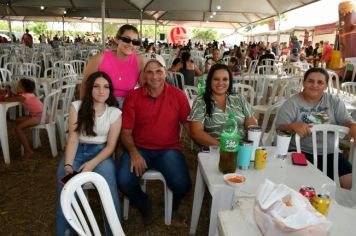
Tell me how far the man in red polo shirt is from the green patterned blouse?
0.59 feet

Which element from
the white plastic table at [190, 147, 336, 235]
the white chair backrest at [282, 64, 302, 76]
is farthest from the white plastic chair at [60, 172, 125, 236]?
the white chair backrest at [282, 64, 302, 76]

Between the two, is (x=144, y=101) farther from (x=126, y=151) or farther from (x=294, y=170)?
(x=294, y=170)

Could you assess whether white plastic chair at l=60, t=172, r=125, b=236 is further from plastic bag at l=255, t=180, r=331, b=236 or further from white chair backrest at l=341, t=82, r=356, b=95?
white chair backrest at l=341, t=82, r=356, b=95

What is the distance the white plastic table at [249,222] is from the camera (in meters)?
1.15

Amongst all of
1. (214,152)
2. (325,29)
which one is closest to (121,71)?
(214,152)

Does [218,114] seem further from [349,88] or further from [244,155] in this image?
[349,88]

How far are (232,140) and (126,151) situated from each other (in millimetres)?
1013

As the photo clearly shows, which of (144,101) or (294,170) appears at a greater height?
(144,101)

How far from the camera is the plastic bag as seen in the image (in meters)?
0.94

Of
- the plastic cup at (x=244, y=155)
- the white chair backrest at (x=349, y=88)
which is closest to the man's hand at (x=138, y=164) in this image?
the plastic cup at (x=244, y=155)

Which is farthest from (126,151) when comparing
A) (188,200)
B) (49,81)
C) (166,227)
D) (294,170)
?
(49,81)

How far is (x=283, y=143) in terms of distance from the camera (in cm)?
185

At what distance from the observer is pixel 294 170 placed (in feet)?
5.72

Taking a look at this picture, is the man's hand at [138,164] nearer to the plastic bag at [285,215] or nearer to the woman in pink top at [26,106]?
the plastic bag at [285,215]
